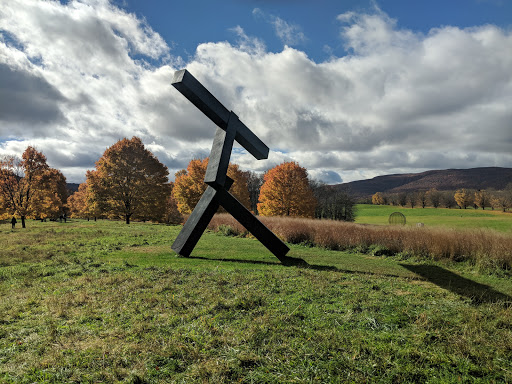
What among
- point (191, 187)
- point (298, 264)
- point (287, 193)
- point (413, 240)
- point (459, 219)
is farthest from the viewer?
point (459, 219)

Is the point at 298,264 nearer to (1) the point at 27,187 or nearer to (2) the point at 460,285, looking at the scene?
(2) the point at 460,285

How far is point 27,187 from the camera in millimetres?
27078

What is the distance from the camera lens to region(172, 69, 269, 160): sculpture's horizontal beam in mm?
9086

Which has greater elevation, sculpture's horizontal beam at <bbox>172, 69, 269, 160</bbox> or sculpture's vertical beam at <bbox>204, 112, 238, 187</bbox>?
sculpture's horizontal beam at <bbox>172, 69, 269, 160</bbox>

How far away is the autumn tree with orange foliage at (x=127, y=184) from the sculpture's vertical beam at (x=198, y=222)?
72.1 ft

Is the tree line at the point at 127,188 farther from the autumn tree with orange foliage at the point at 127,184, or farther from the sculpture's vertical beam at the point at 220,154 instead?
the sculpture's vertical beam at the point at 220,154

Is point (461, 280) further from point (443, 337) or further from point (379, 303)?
point (443, 337)

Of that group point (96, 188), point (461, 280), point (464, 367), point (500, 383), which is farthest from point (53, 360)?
point (96, 188)

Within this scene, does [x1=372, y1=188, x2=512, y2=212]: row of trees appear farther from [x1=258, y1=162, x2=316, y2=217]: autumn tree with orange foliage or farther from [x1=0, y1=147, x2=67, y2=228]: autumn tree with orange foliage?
[x1=0, y1=147, x2=67, y2=228]: autumn tree with orange foliage

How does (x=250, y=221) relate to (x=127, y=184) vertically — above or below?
below

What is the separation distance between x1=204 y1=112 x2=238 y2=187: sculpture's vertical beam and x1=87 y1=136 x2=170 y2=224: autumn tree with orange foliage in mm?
22701

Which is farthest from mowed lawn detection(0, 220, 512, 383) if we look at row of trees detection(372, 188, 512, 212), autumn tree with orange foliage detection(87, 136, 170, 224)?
row of trees detection(372, 188, 512, 212)

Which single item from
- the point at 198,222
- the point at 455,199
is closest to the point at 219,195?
the point at 198,222

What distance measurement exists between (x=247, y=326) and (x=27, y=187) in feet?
104
